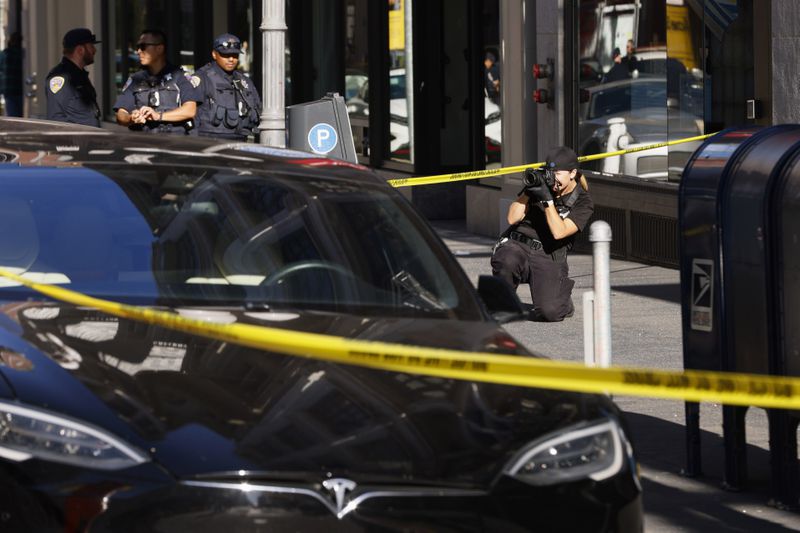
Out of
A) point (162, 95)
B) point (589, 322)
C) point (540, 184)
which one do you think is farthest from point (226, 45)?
point (589, 322)

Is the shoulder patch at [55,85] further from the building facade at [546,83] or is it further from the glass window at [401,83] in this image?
the glass window at [401,83]

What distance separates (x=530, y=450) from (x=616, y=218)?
10.5m

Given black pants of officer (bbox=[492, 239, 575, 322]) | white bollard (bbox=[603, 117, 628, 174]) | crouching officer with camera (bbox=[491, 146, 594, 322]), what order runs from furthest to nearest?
white bollard (bbox=[603, 117, 628, 174]) < black pants of officer (bbox=[492, 239, 575, 322]) < crouching officer with camera (bbox=[491, 146, 594, 322])

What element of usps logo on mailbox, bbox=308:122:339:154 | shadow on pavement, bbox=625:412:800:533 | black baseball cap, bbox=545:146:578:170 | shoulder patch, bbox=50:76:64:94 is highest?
shoulder patch, bbox=50:76:64:94

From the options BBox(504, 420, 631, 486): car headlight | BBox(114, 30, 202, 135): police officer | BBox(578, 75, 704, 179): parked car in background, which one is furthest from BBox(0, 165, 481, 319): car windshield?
BBox(578, 75, 704, 179): parked car in background

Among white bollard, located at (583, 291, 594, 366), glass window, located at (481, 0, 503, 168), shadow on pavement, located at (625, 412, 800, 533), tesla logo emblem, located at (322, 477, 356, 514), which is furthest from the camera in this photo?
glass window, located at (481, 0, 503, 168)

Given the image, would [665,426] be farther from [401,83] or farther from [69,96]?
[401,83]

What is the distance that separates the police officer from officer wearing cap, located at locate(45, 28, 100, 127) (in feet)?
2.65

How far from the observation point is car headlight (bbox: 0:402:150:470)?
391 cm

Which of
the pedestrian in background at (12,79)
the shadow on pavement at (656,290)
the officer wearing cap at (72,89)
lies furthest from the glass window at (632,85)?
the pedestrian in background at (12,79)

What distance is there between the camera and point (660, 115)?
13.9 meters

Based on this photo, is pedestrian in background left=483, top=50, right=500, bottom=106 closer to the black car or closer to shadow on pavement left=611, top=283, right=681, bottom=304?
shadow on pavement left=611, top=283, right=681, bottom=304

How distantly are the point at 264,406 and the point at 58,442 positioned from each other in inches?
20.5

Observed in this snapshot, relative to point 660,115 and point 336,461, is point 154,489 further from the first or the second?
point 660,115
